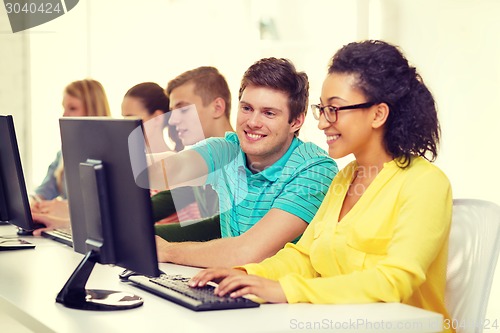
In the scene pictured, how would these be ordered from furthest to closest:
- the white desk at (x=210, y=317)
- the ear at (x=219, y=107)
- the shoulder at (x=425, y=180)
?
1. the ear at (x=219, y=107)
2. the shoulder at (x=425, y=180)
3. the white desk at (x=210, y=317)

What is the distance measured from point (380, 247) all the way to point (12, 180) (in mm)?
1209

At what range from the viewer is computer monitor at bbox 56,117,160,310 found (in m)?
1.56

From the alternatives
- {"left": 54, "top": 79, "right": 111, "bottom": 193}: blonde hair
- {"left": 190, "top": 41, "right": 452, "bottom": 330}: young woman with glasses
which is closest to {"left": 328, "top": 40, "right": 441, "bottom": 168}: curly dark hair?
{"left": 190, "top": 41, "right": 452, "bottom": 330}: young woman with glasses

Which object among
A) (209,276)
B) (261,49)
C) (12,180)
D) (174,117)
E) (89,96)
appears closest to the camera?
(209,276)

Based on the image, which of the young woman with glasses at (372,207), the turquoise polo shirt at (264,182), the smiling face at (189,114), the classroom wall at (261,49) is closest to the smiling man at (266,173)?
the turquoise polo shirt at (264,182)

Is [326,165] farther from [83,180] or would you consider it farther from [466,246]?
[83,180]

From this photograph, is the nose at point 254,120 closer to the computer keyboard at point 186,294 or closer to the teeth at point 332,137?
the teeth at point 332,137

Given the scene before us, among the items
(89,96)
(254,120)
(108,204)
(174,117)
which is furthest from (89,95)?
(108,204)

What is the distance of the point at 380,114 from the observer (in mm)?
1889

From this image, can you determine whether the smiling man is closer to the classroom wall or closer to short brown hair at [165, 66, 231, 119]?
short brown hair at [165, 66, 231, 119]

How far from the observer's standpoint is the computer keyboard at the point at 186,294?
1.58 m

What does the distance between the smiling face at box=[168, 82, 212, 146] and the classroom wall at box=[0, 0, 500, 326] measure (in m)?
1.11

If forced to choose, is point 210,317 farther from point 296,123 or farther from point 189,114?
point 189,114

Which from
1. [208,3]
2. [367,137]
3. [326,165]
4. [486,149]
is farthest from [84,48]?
[367,137]
